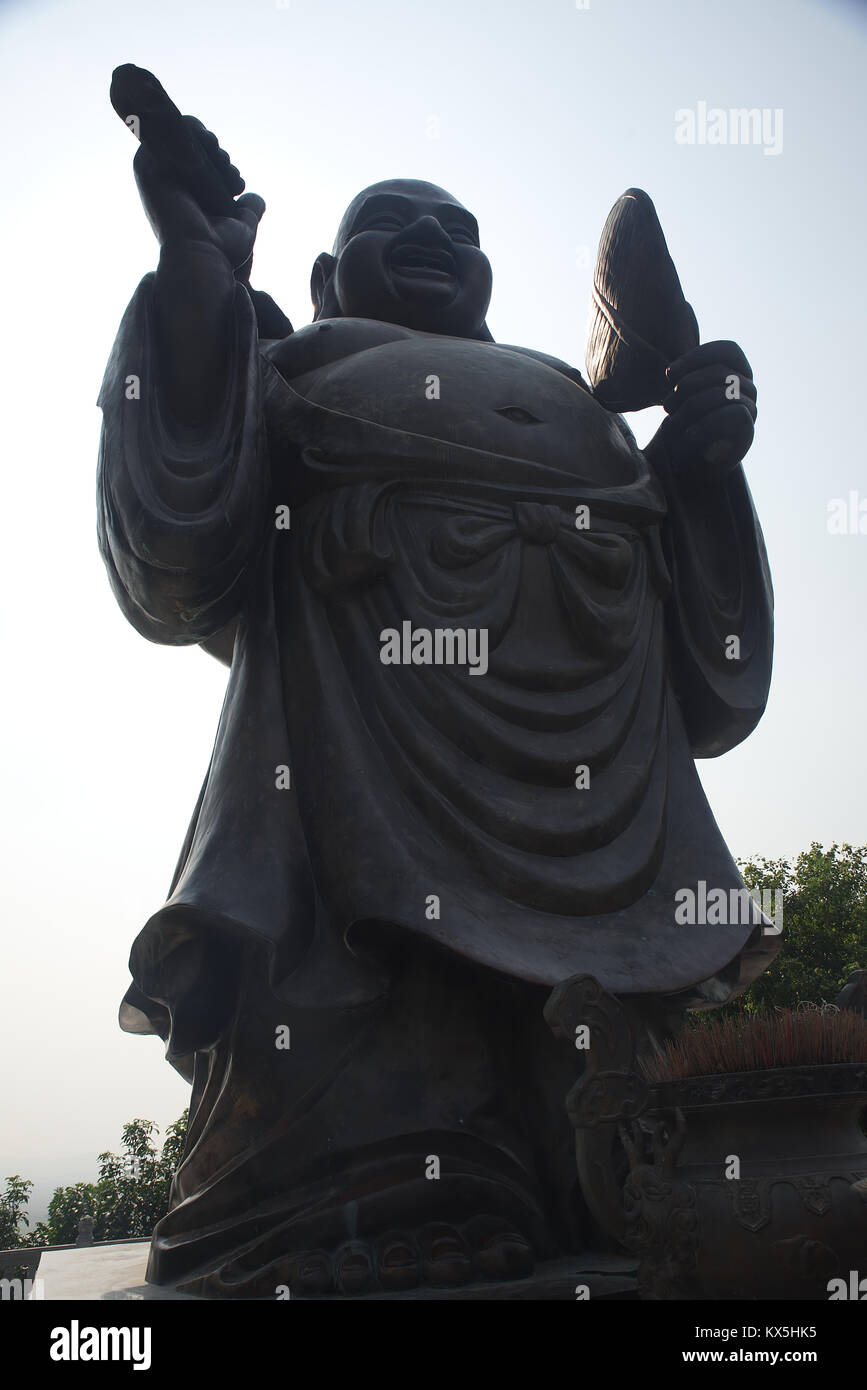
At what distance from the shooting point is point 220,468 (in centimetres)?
420

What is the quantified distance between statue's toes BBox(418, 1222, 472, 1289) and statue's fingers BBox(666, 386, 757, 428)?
287cm

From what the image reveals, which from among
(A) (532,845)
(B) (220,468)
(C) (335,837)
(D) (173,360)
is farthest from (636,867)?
(D) (173,360)

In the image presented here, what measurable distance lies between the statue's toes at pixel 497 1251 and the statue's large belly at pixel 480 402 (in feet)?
8.10

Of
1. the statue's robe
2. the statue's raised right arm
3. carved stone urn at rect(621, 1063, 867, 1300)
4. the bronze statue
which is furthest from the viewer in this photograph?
the statue's raised right arm

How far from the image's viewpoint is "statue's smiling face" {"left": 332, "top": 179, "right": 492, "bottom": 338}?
521cm

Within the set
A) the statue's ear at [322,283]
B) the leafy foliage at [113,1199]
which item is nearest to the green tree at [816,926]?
the leafy foliage at [113,1199]

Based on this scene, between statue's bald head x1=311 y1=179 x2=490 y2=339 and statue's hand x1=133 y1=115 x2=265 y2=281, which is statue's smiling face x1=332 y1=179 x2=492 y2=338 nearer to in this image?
statue's bald head x1=311 y1=179 x2=490 y2=339

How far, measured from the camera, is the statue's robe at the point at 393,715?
12.5 feet

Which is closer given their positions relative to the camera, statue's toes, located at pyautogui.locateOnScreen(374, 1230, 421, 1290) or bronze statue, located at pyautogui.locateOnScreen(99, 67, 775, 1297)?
statue's toes, located at pyautogui.locateOnScreen(374, 1230, 421, 1290)

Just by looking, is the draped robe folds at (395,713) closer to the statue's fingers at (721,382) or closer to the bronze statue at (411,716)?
the bronze statue at (411,716)

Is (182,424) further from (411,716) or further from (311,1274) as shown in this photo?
(311,1274)

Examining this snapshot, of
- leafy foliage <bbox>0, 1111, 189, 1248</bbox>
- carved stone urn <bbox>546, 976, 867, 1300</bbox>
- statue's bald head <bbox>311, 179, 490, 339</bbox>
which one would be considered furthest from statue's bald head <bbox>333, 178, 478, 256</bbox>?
leafy foliage <bbox>0, 1111, 189, 1248</bbox>

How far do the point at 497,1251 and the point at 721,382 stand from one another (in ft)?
9.78
